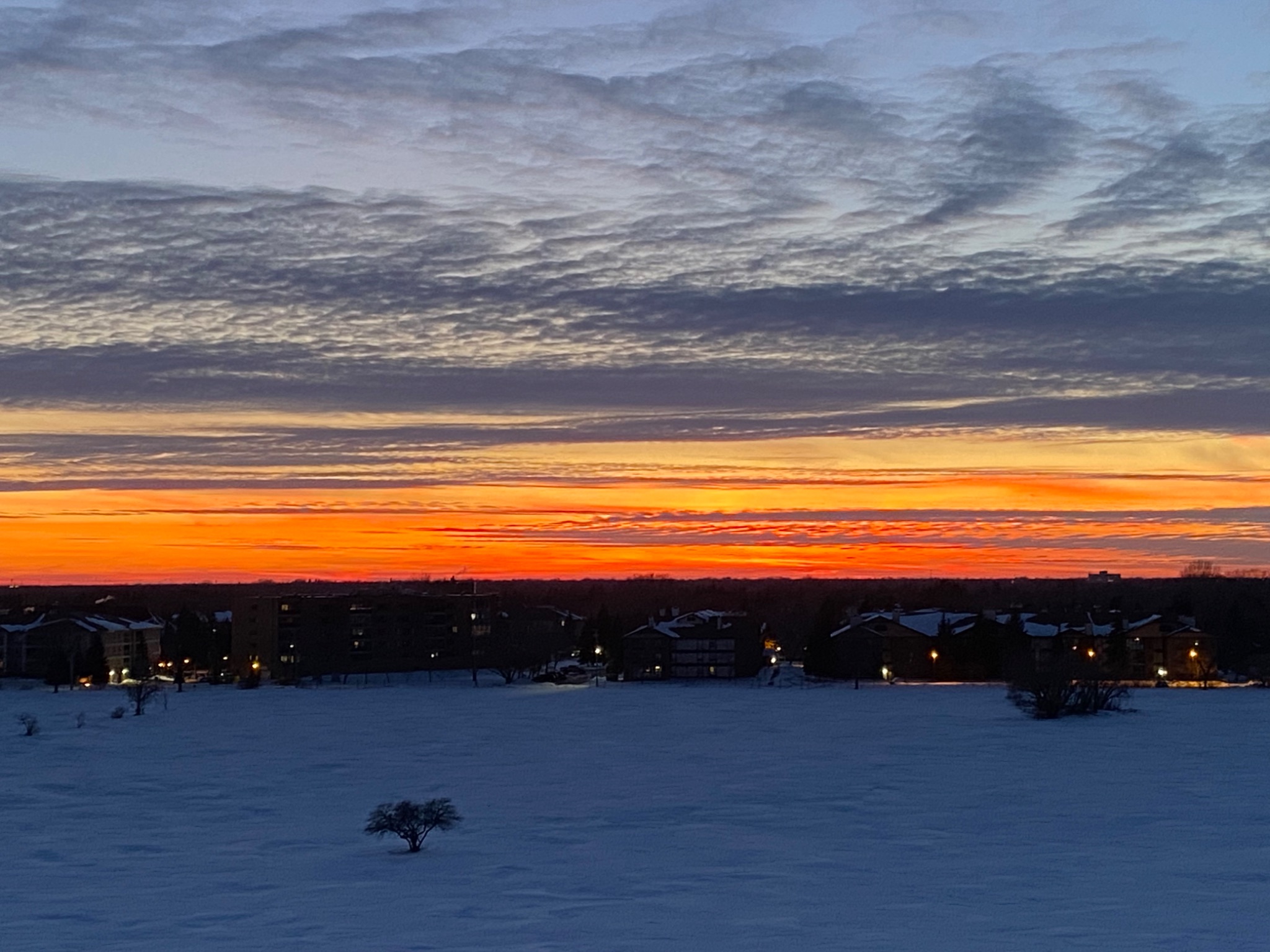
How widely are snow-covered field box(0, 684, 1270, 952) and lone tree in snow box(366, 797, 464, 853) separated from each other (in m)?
0.51

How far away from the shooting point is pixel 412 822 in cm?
3003

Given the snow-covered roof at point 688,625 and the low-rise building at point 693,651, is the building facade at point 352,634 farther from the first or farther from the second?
the snow-covered roof at point 688,625

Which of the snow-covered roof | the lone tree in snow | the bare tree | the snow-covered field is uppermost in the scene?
the snow-covered roof

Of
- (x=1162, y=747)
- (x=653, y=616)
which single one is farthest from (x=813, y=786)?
(x=653, y=616)

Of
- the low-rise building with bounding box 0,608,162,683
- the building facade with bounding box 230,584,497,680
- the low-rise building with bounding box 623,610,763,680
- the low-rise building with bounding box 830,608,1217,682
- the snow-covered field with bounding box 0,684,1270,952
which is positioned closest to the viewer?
the snow-covered field with bounding box 0,684,1270,952

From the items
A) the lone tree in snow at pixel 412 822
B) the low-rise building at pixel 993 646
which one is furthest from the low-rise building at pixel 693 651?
the lone tree in snow at pixel 412 822

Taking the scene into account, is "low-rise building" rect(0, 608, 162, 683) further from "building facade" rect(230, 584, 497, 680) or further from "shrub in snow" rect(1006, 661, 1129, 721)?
"shrub in snow" rect(1006, 661, 1129, 721)

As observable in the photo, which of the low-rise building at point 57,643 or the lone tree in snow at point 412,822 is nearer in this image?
the lone tree in snow at point 412,822

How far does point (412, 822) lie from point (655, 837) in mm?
5201

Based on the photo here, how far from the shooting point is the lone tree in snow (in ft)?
98.2

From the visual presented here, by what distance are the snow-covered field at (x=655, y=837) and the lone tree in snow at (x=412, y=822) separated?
1.67 feet

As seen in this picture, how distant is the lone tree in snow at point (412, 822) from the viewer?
29.9 m

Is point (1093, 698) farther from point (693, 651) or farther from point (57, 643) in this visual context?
point (57, 643)

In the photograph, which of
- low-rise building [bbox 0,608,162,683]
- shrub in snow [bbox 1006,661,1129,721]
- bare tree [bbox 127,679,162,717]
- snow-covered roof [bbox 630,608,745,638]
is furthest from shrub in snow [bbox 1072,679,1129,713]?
low-rise building [bbox 0,608,162,683]
